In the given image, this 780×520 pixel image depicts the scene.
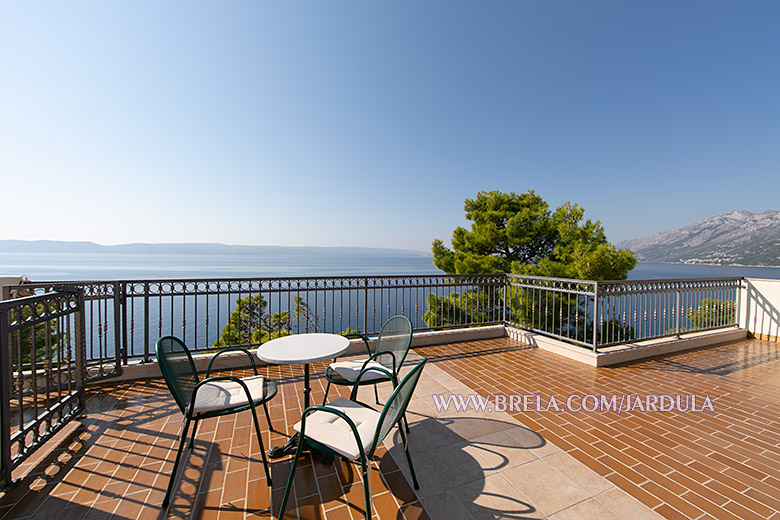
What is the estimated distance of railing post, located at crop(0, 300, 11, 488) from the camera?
1.78 metres

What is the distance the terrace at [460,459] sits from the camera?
1.69 metres

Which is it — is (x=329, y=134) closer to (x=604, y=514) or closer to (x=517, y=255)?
(x=517, y=255)

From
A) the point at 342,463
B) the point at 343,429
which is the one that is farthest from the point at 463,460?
the point at 343,429

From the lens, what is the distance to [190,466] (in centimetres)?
206

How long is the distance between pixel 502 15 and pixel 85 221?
27.4m

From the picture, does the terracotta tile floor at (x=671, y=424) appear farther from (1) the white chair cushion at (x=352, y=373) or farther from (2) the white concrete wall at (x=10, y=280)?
(2) the white concrete wall at (x=10, y=280)

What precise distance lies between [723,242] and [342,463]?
12047 cm

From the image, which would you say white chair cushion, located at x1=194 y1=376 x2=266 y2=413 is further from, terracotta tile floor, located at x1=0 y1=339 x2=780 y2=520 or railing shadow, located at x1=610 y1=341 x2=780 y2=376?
railing shadow, located at x1=610 y1=341 x2=780 y2=376

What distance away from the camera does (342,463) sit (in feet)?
6.95

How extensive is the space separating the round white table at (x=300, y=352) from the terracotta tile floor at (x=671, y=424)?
186 cm

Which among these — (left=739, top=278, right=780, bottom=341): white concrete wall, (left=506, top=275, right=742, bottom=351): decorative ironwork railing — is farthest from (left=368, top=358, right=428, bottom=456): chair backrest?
(left=739, top=278, right=780, bottom=341): white concrete wall

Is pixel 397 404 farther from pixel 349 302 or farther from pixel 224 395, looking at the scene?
pixel 349 302

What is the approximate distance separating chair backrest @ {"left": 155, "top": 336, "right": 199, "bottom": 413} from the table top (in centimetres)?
49

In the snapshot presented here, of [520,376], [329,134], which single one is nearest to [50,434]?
[520,376]
